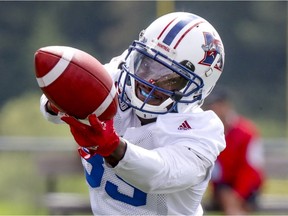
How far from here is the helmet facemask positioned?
290 centimetres

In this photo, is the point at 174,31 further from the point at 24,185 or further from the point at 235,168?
the point at 24,185

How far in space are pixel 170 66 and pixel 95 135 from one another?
0.49 m

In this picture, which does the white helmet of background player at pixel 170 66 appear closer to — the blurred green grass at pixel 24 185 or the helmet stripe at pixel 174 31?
the helmet stripe at pixel 174 31

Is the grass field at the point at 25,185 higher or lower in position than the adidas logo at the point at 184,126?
lower

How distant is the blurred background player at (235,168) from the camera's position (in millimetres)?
6270

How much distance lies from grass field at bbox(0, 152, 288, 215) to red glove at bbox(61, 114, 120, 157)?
14.6 feet

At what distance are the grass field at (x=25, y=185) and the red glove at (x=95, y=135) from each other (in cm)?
444

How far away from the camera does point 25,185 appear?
7160mm

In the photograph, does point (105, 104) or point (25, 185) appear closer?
point (105, 104)

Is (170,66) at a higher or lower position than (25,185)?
higher

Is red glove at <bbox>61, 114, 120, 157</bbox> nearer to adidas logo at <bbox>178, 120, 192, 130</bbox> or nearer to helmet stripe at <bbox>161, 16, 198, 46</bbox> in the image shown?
adidas logo at <bbox>178, 120, 192, 130</bbox>

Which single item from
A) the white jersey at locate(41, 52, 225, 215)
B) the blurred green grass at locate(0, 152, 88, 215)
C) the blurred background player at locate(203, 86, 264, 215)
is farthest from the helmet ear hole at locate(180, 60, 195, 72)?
the blurred green grass at locate(0, 152, 88, 215)

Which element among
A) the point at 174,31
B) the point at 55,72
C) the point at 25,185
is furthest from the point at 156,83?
the point at 25,185

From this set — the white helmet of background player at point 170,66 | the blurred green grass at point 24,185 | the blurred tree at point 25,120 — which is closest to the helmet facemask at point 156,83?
the white helmet of background player at point 170,66
